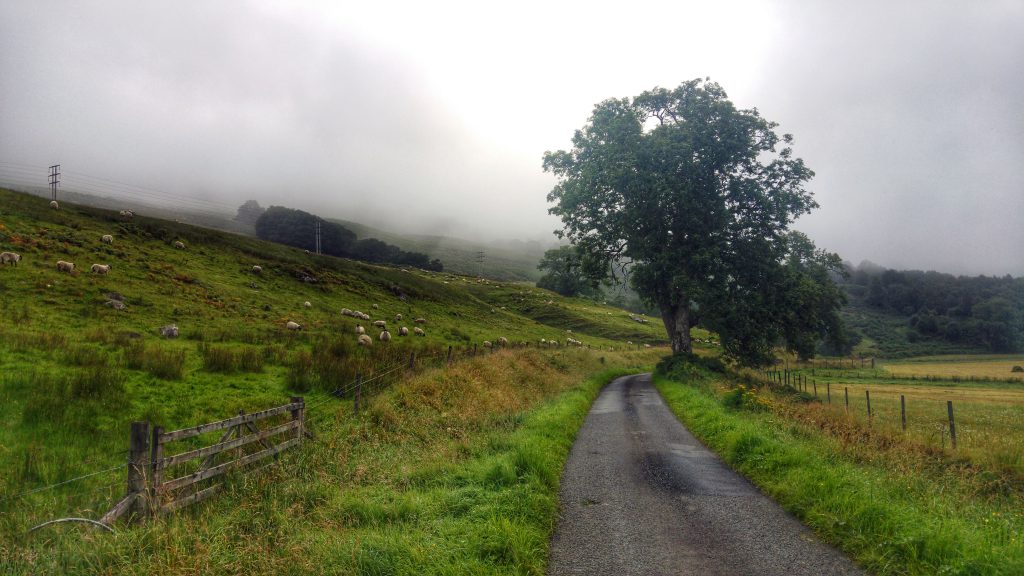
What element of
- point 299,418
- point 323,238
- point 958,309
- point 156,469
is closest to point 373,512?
point 156,469

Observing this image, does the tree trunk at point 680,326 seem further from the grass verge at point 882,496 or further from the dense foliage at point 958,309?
the dense foliage at point 958,309

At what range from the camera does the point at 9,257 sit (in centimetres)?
2575

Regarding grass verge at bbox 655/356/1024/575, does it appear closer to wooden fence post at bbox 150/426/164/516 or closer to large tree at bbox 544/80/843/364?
wooden fence post at bbox 150/426/164/516

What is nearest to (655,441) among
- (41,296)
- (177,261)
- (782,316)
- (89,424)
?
(89,424)

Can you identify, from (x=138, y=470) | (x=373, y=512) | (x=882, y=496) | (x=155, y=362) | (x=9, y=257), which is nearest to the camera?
(x=138, y=470)

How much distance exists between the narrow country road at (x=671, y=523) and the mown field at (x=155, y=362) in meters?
3.47

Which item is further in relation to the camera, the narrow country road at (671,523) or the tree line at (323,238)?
the tree line at (323,238)

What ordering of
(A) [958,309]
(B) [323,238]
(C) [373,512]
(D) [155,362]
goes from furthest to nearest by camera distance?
(A) [958,309] → (B) [323,238] → (D) [155,362] → (C) [373,512]

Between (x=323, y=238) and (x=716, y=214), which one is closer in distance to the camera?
(x=716, y=214)

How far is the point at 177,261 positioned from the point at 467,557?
134 ft

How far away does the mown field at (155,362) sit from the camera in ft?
27.5

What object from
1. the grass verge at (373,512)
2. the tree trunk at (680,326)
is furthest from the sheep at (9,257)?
the tree trunk at (680,326)

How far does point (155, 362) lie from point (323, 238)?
126m

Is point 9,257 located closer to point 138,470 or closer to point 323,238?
point 138,470
